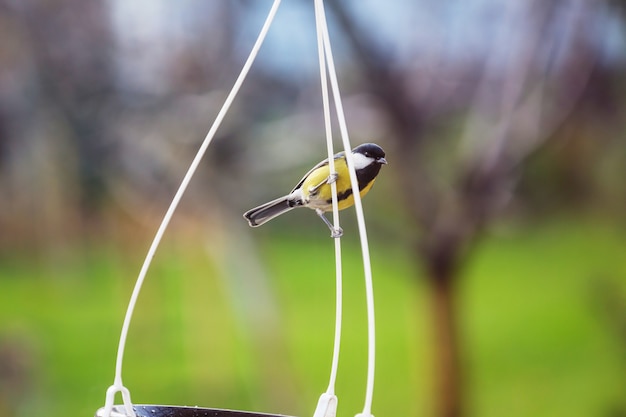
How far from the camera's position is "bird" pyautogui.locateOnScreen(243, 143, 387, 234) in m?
0.71

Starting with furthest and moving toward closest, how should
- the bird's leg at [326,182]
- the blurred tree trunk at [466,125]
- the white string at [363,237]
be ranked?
the blurred tree trunk at [466,125] → the bird's leg at [326,182] → the white string at [363,237]

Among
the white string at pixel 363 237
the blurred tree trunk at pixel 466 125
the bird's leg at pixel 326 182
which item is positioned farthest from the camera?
the blurred tree trunk at pixel 466 125

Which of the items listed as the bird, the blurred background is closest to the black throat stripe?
the bird

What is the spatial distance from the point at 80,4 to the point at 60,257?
629 millimetres

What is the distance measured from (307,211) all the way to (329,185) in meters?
1.16

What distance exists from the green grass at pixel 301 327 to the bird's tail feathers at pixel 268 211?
1101 millimetres

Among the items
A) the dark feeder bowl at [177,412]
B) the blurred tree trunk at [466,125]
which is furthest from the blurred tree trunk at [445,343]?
the dark feeder bowl at [177,412]

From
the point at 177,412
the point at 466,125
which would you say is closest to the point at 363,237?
the point at 177,412

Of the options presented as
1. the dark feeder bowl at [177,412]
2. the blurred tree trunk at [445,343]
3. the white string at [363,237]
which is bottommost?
the blurred tree trunk at [445,343]

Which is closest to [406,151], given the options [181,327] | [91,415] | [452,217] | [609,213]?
[452,217]

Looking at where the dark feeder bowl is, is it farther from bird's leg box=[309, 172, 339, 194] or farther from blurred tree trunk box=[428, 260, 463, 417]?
blurred tree trunk box=[428, 260, 463, 417]

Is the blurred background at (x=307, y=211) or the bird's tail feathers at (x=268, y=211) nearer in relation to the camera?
the bird's tail feathers at (x=268, y=211)

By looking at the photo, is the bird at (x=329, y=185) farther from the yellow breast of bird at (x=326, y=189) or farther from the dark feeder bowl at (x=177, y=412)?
the dark feeder bowl at (x=177, y=412)

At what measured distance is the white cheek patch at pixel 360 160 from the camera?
0.71 metres
